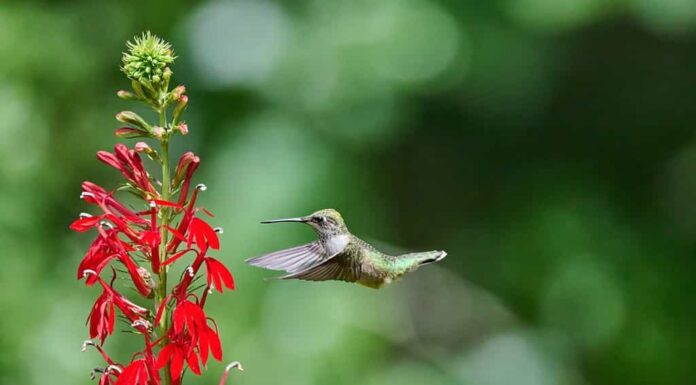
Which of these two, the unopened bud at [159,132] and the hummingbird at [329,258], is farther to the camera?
the hummingbird at [329,258]

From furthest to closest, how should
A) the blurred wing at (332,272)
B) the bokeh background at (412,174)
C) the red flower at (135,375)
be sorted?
the bokeh background at (412,174) → the blurred wing at (332,272) → the red flower at (135,375)

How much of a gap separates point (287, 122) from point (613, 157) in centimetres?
136

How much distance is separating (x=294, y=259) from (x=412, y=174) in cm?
262

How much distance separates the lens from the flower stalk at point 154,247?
1179 mm

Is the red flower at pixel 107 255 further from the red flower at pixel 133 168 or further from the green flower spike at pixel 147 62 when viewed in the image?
the green flower spike at pixel 147 62

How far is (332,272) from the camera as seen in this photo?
4.92ft

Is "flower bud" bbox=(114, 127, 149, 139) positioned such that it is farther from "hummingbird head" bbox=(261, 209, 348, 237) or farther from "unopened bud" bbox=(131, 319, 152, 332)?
"hummingbird head" bbox=(261, 209, 348, 237)

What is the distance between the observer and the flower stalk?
3.87ft

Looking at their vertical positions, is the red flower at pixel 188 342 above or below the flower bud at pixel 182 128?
below

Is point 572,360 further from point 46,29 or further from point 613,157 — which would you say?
point 46,29

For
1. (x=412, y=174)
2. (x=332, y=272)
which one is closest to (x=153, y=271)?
(x=332, y=272)

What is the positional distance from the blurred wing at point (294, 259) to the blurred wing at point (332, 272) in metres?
0.01

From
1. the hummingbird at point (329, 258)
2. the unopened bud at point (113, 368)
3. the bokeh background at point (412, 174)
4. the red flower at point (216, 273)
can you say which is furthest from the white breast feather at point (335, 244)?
the bokeh background at point (412, 174)


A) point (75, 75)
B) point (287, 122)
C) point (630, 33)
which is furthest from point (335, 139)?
point (630, 33)
